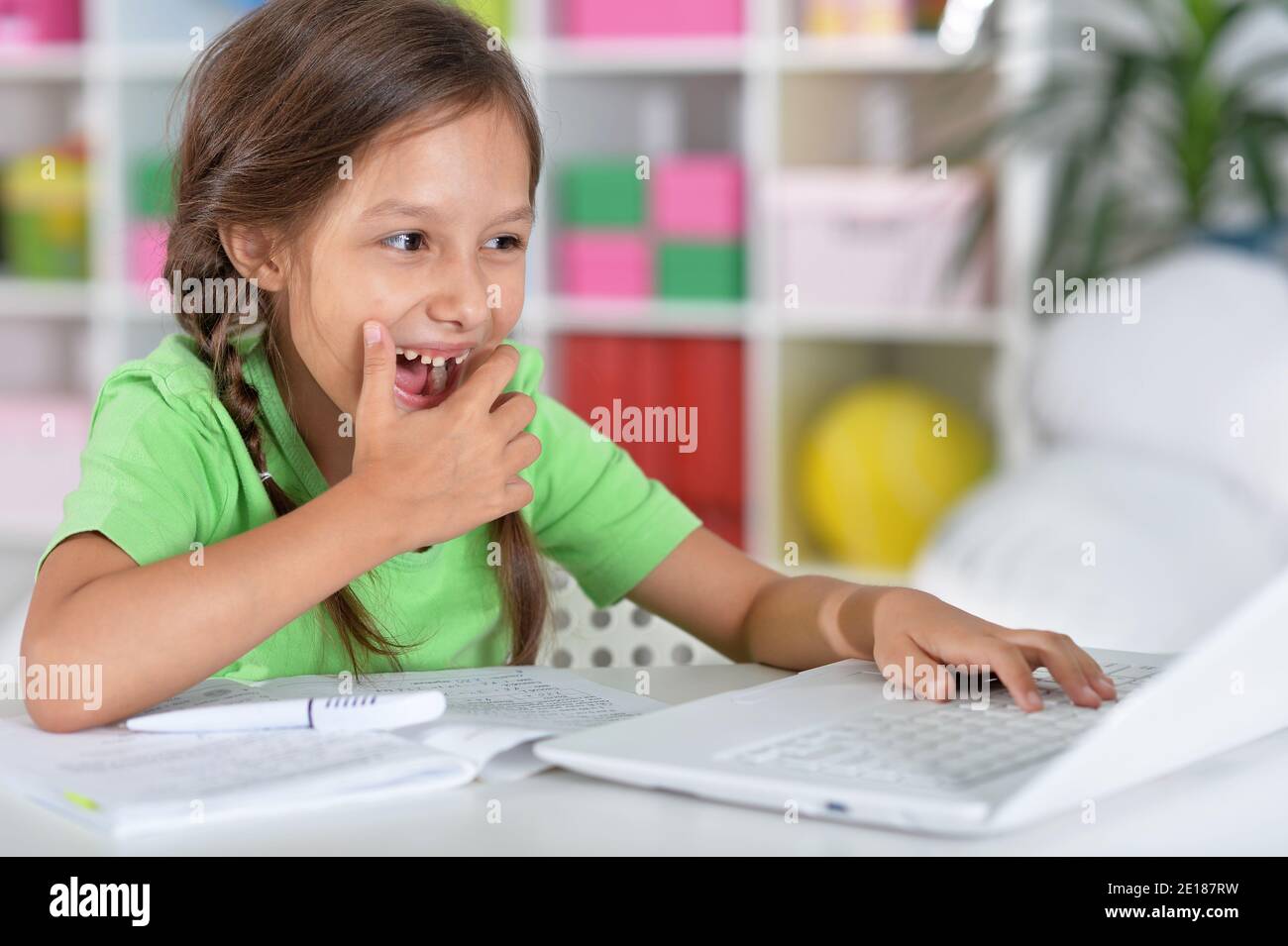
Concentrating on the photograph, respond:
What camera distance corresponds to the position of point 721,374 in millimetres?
2914

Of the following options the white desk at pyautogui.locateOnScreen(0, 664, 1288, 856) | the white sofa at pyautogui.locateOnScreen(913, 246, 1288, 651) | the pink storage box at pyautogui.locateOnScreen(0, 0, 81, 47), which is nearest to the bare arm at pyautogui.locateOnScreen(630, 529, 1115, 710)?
the white desk at pyautogui.locateOnScreen(0, 664, 1288, 856)

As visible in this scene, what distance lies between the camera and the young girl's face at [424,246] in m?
0.96

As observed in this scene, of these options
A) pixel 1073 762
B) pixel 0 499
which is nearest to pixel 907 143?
pixel 0 499

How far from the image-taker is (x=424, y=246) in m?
0.98

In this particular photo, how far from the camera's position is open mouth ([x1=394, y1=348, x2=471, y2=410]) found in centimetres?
103

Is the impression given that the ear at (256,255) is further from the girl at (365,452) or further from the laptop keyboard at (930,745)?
the laptop keyboard at (930,745)

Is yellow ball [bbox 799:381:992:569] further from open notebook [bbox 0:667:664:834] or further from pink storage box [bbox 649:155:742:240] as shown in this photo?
open notebook [bbox 0:667:664:834]

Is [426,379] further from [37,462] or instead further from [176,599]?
[37,462]

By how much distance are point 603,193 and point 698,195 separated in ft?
0.61

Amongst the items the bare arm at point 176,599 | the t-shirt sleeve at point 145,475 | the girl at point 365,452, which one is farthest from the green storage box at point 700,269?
the bare arm at point 176,599

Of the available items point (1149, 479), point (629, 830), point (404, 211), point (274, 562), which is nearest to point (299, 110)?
point (404, 211)
